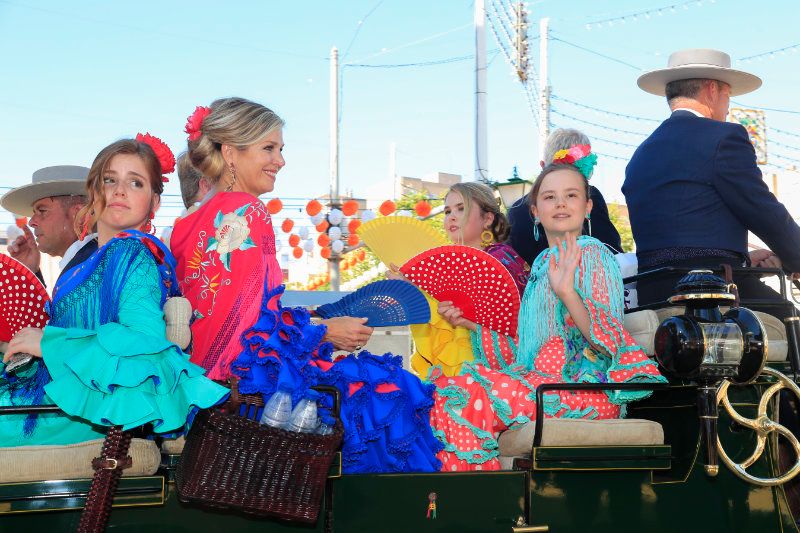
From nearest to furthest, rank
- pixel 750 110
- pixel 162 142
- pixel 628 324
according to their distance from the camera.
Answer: pixel 162 142
pixel 628 324
pixel 750 110

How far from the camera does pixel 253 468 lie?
2.77 m

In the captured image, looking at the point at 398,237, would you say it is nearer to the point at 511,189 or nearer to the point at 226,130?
the point at 226,130

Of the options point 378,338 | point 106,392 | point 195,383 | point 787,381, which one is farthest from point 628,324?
point 378,338

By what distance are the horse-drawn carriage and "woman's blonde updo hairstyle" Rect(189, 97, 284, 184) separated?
1.20 metres

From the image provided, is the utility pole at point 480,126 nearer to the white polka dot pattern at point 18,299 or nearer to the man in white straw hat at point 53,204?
the man in white straw hat at point 53,204

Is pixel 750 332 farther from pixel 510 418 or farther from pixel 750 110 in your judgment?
pixel 750 110

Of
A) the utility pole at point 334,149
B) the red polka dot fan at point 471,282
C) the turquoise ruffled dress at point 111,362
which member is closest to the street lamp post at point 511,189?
the red polka dot fan at point 471,282

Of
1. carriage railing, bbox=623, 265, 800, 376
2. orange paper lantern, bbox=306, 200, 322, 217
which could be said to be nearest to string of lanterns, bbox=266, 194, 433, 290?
orange paper lantern, bbox=306, 200, 322, 217

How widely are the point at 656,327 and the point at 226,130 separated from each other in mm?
1994

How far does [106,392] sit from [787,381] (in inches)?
100

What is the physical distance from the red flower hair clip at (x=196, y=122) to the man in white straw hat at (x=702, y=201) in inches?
86.7

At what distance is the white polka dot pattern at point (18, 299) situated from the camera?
3.12 meters

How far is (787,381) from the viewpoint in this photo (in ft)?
11.1

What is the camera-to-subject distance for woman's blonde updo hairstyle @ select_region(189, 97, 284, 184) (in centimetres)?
355
